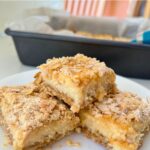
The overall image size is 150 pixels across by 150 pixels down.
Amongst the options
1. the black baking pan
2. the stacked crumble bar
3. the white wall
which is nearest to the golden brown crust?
the stacked crumble bar

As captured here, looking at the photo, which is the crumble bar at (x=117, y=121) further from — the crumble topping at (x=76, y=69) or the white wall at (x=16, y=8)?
the white wall at (x=16, y=8)

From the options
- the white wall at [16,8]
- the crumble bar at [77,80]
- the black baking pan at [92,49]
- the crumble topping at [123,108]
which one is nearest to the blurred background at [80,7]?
the white wall at [16,8]

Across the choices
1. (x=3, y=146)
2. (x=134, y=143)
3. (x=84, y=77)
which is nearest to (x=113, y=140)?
Result: (x=134, y=143)

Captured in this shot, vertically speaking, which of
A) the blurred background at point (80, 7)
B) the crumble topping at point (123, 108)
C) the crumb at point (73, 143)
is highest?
the crumble topping at point (123, 108)

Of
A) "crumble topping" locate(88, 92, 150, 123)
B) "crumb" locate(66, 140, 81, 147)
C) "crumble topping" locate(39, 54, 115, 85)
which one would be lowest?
"crumb" locate(66, 140, 81, 147)

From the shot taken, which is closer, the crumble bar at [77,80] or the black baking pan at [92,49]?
the crumble bar at [77,80]

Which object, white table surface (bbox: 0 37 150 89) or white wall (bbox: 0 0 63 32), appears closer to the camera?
white table surface (bbox: 0 37 150 89)

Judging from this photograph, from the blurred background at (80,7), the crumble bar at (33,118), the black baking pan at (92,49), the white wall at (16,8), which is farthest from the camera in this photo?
the blurred background at (80,7)

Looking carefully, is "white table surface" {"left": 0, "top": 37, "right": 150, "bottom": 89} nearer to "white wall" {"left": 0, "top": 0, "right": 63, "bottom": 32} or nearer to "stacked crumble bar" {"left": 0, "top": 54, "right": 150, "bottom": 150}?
"white wall" {"left": 0, "top": 0, "right": 63, "bottom": 32}
